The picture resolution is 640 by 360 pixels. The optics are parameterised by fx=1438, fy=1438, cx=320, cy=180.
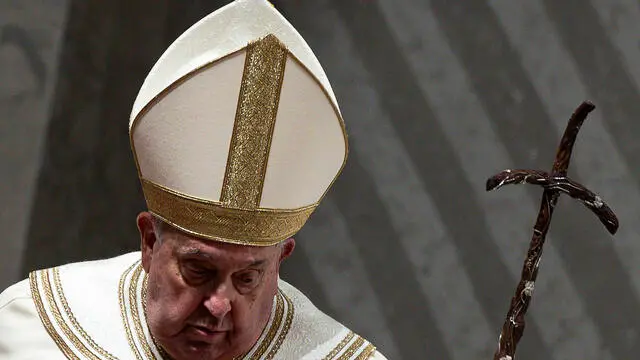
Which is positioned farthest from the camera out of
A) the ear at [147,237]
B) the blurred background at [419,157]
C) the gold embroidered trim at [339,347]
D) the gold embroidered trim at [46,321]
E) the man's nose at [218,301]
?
the blurred background at [419,157]

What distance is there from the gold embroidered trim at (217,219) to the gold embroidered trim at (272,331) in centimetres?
29

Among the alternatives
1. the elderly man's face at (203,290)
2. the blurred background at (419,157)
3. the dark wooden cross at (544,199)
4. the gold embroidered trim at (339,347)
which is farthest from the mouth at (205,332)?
the blurred background at (419,157)

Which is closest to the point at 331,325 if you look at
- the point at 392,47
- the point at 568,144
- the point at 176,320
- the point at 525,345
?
the point at 176,320

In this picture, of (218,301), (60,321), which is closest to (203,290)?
(218,301)

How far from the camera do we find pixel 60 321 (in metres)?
2.95

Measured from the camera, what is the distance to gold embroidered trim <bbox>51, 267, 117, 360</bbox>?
2.90 metres

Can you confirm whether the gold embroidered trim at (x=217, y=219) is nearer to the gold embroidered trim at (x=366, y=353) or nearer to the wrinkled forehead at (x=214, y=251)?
the wrinkled forehead at (x=214, y=251)

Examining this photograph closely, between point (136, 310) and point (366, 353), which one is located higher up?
point (136, 310)

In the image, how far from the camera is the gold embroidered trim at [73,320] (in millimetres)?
2896

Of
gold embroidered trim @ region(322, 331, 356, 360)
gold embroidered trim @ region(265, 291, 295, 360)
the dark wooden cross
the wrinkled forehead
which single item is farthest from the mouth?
the dark wooden cross

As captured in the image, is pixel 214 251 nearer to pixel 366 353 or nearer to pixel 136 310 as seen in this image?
pixel 136 310

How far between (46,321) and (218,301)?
47 centimetres

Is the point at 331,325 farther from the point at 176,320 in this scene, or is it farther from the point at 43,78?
the point at 43,78

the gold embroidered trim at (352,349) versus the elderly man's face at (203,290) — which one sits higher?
the elderly man's face at (203,290)
